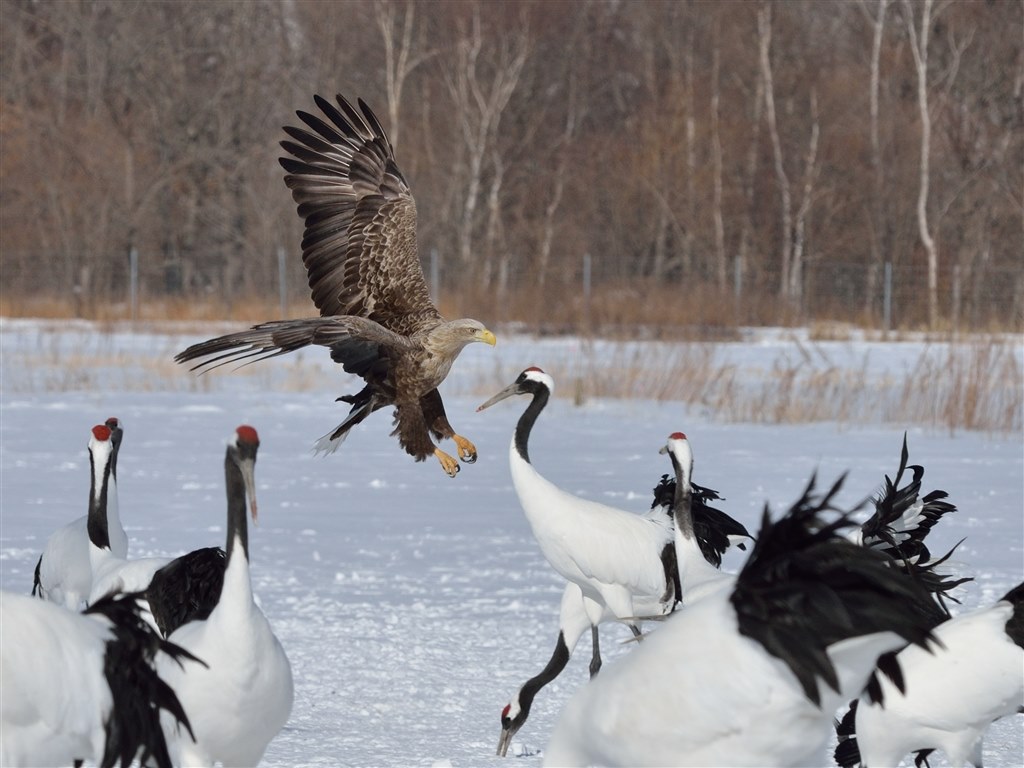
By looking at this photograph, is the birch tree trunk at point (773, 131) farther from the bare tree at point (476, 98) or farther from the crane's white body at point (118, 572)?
the crane's white body at point (118, 572)

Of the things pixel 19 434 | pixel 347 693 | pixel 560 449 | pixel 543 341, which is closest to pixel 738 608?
pixel 347 693

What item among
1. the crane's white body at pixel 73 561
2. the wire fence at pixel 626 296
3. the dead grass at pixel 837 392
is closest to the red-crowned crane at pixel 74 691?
the crane's white body at pixel 73 561

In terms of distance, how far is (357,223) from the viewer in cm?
872

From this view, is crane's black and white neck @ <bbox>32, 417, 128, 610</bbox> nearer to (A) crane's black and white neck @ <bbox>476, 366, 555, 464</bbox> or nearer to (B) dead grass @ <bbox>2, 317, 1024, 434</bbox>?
(A) crane's black and white neck @ <bbox>476, 366, 555, 464</bbox>

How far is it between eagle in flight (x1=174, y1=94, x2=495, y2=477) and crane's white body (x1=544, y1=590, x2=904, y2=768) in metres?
3.45

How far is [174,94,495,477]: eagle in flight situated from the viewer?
791 centimetres

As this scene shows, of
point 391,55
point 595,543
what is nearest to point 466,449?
point 595,543

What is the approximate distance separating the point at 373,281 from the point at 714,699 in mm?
5097

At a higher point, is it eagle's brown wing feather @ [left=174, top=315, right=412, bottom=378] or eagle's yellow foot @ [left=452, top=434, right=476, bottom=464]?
eagle's brown wing feather @ [left=174, top=315, right=412, bottom=378]

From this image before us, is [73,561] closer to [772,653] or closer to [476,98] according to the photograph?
[772,653]

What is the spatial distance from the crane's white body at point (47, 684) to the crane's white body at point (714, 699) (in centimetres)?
135

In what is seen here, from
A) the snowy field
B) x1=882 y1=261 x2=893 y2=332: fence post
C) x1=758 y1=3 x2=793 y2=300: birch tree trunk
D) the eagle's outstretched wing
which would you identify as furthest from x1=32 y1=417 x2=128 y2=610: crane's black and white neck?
x1=758 y1=3 x2=793 y2=300: birch tree trunk

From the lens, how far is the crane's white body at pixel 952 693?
14.8 feet

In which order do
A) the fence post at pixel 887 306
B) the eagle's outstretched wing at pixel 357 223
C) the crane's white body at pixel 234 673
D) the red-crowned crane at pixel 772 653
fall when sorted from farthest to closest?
the fence post at pixel 887 306, the eagle's outstretched wing at pixel 357 223, the crane's white body at pixel 234 673, the red-crowned crane at pixel 772 653
